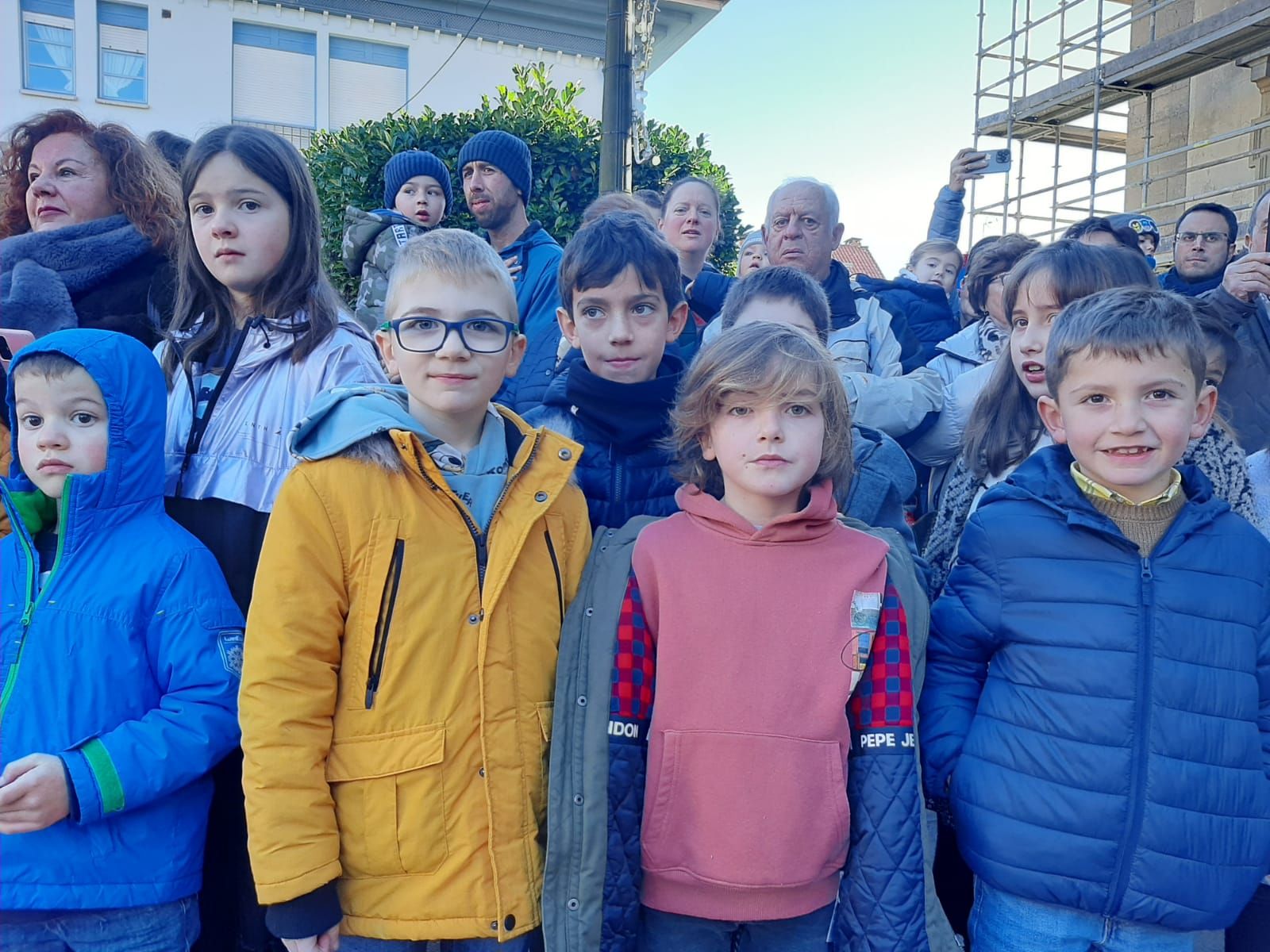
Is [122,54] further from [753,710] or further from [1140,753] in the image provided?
[1140,753]

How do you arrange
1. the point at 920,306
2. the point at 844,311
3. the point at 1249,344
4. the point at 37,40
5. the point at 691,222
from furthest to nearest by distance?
1. the point at 37,40
2. the point at 920,306
3. the point at 691,222
4. the point at 844,311
5. the point at 1249,344

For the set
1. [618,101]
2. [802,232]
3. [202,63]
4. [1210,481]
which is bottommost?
[1210,481]

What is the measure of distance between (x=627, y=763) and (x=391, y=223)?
377cm

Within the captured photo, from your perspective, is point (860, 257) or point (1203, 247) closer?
point (1203, 247)

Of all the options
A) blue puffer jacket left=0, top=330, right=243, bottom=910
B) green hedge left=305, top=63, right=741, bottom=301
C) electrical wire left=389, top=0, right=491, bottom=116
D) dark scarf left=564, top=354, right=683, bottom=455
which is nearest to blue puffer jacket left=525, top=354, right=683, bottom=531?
dark scarf left=564, top=354, right=683, bottom=455

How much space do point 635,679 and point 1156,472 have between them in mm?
1170

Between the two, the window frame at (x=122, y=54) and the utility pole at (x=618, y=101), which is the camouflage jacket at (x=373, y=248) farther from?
the window frame at (x=122, y=54)

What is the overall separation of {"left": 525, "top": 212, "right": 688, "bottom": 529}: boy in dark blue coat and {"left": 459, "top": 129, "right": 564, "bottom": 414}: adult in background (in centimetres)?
98

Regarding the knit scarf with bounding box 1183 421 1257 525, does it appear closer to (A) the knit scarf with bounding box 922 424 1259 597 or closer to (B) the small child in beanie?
(A) the knit scarf with bounding box 922 424 1259 597

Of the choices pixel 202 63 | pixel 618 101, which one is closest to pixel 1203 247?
pixel 618 101

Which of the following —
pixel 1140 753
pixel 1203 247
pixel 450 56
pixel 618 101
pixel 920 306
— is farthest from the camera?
pixel 450 56

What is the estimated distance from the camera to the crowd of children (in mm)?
1645

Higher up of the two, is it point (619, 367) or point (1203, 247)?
point (1203, 247)

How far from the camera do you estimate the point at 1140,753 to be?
1.73 m
